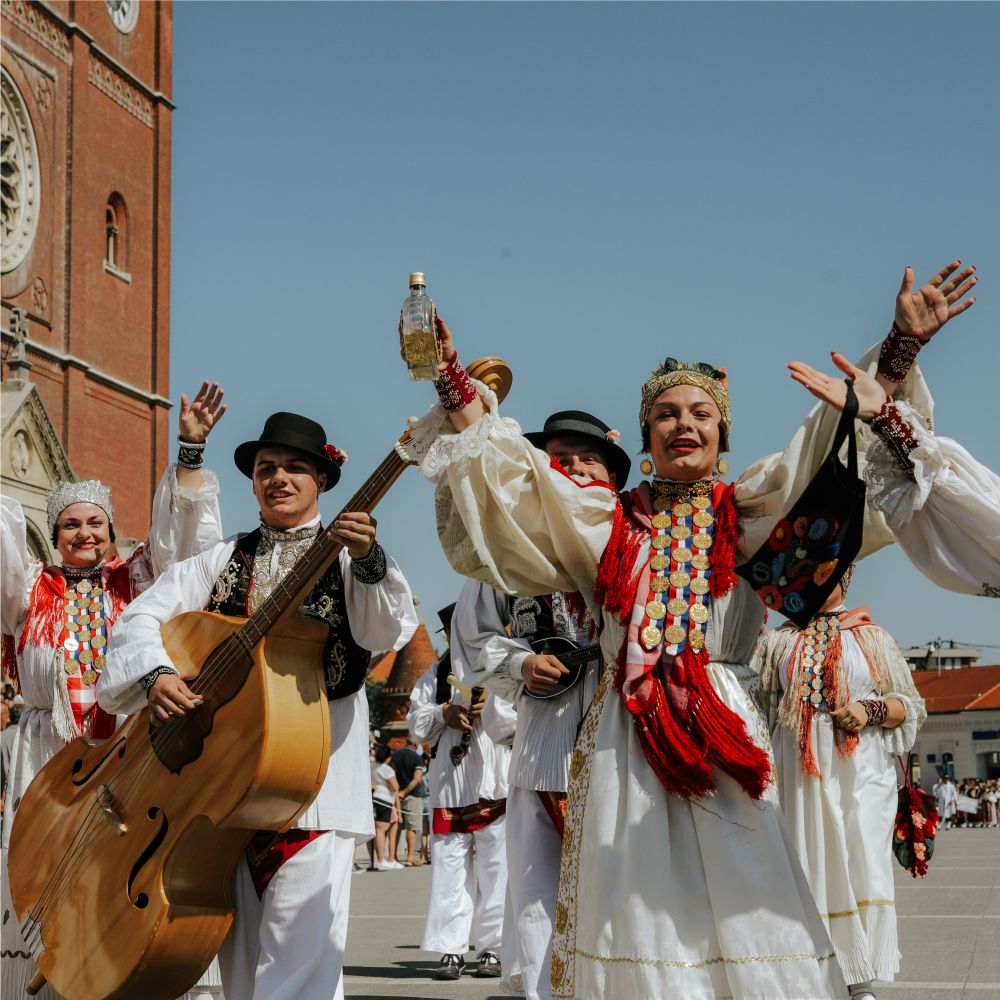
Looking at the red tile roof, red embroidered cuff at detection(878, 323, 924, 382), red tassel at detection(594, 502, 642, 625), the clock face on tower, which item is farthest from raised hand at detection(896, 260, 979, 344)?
the red tile roof

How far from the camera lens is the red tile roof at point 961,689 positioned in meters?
94.2

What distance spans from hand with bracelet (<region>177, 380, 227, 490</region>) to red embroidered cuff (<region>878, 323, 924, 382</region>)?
2.93 metres

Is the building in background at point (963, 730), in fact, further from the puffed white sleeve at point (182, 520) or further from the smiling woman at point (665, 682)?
the smiling woman at point (665, 682)

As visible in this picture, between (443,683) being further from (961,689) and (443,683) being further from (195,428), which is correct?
(961,689)

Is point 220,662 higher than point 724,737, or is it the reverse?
point 220,662

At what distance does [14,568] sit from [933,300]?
4.08 metres

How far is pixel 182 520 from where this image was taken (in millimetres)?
6312

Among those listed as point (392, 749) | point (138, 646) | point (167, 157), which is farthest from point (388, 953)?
point (167, 157)

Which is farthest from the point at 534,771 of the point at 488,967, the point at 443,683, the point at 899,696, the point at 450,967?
the point at 443,683

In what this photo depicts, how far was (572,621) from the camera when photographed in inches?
241

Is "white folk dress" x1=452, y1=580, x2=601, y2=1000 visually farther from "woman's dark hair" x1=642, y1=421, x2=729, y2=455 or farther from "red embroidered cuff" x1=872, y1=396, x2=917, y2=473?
"red embroidered cuff" x1=872, y1=396, x2=917, y2=473

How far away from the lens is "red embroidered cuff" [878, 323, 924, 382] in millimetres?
4148

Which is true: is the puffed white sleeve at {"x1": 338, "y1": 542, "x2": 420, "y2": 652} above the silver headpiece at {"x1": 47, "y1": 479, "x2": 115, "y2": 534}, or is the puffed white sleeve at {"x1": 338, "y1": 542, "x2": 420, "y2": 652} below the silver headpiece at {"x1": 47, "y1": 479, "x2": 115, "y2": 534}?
below

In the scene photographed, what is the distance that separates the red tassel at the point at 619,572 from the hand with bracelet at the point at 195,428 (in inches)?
90.6
